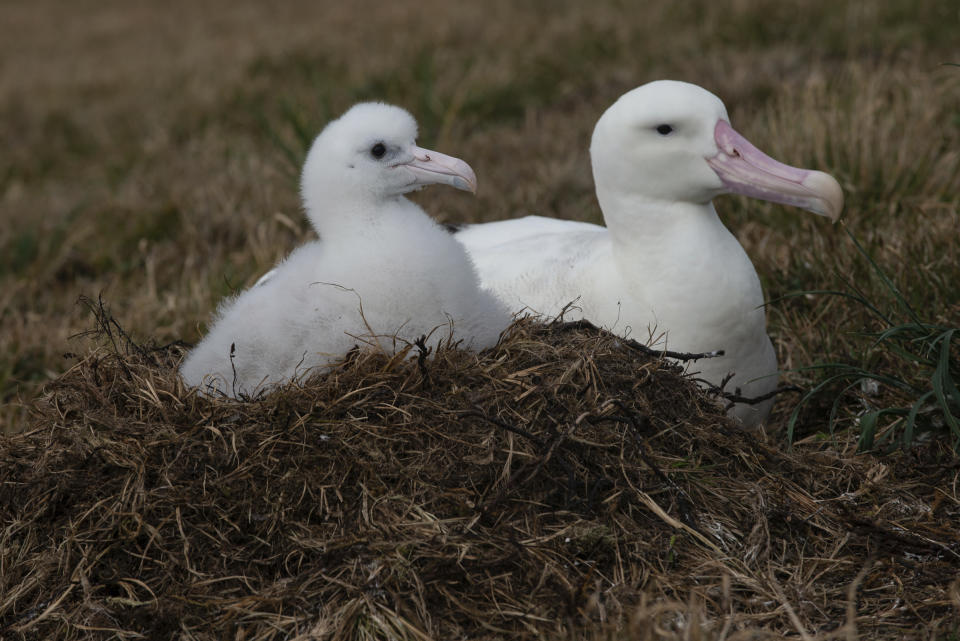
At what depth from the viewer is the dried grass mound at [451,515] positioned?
8.06ft

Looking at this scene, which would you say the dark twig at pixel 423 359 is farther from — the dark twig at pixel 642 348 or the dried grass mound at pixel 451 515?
the dark twig at pixel 642 348

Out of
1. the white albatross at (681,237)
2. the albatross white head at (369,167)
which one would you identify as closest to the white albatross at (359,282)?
the albatross white head at (369,167)

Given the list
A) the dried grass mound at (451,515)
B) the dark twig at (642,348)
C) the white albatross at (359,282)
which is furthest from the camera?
the dark twig at (642,348)

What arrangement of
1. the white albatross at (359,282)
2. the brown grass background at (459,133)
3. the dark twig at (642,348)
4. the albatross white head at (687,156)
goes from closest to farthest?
the white albatross at (359,282), the dark twig at (642,348), the albatross white head at (687,156), the brown grass background at (459,133)

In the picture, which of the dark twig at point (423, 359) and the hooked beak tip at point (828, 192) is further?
the hooked beak tip at point (828, 192)

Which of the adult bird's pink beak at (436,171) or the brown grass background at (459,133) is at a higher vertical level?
the adult bird's pink beak at (436,171)

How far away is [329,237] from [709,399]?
1.25 m

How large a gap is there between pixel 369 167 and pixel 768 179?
128 cm

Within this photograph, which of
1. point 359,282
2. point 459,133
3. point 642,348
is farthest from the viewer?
point 459,133

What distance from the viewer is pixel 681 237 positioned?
338 centimetres

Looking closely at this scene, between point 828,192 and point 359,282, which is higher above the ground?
point 359,282

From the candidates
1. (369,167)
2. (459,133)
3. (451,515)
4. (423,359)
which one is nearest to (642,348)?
(423,359)

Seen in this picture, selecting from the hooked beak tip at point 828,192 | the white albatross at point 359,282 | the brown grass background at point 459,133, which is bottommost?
the brown grass background at point 459,133

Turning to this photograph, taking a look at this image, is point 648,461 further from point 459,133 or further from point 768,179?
point 459,133
